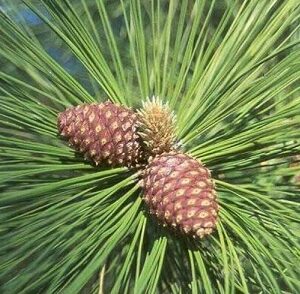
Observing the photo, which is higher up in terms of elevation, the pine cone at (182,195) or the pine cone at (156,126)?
the pine cone at (156,126)

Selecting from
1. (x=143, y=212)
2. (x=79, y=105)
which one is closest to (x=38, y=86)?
(x=79, y=105)

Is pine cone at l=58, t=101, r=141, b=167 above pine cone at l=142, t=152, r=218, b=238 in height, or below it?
above

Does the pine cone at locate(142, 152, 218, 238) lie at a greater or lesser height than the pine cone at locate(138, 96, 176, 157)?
lesser

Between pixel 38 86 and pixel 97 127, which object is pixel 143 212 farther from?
pixel 38 86
